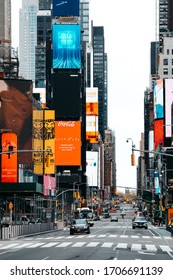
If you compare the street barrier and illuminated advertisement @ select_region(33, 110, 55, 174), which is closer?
the street barrier

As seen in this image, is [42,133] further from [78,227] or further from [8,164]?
[78,227]

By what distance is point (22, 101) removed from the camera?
104 meters

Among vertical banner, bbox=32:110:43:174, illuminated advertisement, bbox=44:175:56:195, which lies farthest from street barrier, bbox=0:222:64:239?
vertical banner, bbox=32:110:43:174

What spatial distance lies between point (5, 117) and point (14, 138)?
13286 mm

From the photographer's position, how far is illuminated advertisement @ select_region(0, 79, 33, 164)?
104m

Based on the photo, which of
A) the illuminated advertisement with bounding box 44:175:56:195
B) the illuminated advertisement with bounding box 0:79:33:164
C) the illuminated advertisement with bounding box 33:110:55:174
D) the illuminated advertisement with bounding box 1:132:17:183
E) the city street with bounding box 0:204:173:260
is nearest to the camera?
the city street with bounding box 0:204:173:260

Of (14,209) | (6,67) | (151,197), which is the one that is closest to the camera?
(14,209)

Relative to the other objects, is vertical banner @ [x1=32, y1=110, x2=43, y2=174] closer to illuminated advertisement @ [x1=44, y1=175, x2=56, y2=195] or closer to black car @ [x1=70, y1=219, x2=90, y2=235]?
illuminated advertisement @ [x1=44, y1=175, x2=56, y2=195]

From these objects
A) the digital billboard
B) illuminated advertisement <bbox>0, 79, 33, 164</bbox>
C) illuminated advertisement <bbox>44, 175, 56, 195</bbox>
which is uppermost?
illuminated advertisement <bbox>0, 79, 33, 164</bbox>

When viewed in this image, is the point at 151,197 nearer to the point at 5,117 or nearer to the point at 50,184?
the point at 50,184

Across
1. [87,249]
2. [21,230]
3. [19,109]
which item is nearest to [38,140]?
[19,109]

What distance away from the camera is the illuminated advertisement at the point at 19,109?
104062 millimetres

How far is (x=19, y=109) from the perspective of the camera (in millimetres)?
104938
